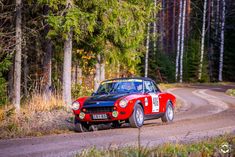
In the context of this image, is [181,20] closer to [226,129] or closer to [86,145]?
[226,129]

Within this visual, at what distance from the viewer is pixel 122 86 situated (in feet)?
52.3

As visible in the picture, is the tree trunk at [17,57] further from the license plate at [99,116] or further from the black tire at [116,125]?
the license plate at [99,116]

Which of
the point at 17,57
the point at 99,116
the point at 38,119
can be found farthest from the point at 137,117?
the point at 17,57

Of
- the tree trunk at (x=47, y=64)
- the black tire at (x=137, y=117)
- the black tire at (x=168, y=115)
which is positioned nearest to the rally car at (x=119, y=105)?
the black tire at (x=137, y=117)

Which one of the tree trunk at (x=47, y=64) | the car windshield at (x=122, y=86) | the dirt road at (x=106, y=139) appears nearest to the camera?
the dirt road at (x=106, y=139)

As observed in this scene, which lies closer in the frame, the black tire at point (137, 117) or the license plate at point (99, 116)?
the license plate at point (99, 116)

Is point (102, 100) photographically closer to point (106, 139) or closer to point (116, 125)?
point (116, 125)

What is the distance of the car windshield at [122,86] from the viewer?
15.8 metres

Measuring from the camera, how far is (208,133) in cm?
1327

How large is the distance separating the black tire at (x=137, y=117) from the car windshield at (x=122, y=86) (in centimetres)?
81

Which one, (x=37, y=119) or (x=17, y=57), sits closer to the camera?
(x=37, y=119)

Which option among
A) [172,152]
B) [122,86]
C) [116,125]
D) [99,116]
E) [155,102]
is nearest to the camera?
[172,152]

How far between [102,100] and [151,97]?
1.97 meters

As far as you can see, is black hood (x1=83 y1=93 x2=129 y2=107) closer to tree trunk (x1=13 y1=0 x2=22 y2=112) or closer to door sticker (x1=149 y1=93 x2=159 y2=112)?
door sticker (x1=149 y1=93 x2=159 y2=112)
